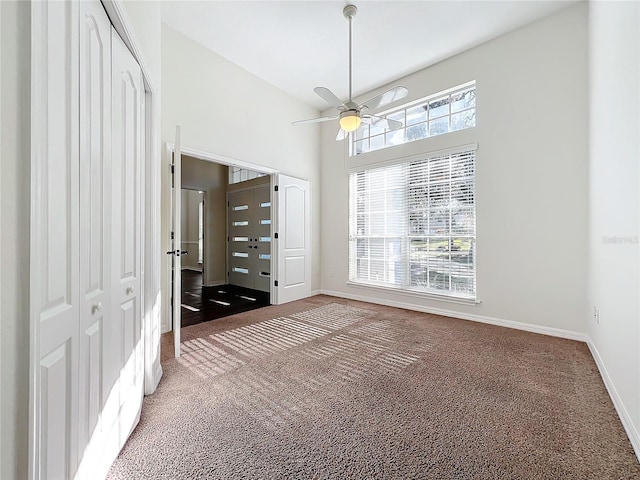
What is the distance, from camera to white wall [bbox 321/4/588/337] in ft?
10.1

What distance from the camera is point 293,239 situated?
4.95 metres

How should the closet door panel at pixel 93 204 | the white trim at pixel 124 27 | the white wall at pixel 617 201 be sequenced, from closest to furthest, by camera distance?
1. the closet door panel at pixel 93 204
2. the white trim at pixel 124 27
3. the white wall at pixel 617 201

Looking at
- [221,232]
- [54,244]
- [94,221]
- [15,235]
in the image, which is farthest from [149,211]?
[221,232]

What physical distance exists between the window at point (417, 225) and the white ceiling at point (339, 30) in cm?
138

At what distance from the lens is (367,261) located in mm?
4941

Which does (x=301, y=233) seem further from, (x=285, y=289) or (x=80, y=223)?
(x=80, y=223)

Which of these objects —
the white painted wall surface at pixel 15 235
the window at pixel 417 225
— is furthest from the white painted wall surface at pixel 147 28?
the window at pixel 417 225

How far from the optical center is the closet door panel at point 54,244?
0.79 metres

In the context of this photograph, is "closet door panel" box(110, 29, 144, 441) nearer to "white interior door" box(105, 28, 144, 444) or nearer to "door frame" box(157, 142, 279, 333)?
"white interior door" box(105, 28, 144, 444)

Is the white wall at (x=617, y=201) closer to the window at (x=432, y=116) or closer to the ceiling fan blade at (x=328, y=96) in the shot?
the window at (x=432, y=116)

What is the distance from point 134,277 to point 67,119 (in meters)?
0.93

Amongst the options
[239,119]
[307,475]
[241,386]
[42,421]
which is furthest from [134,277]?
[239,119]

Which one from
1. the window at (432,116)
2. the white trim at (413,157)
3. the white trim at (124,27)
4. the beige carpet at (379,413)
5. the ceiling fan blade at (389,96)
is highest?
the window at (432,116)

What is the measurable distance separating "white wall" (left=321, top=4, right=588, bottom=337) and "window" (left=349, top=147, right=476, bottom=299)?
18cm
